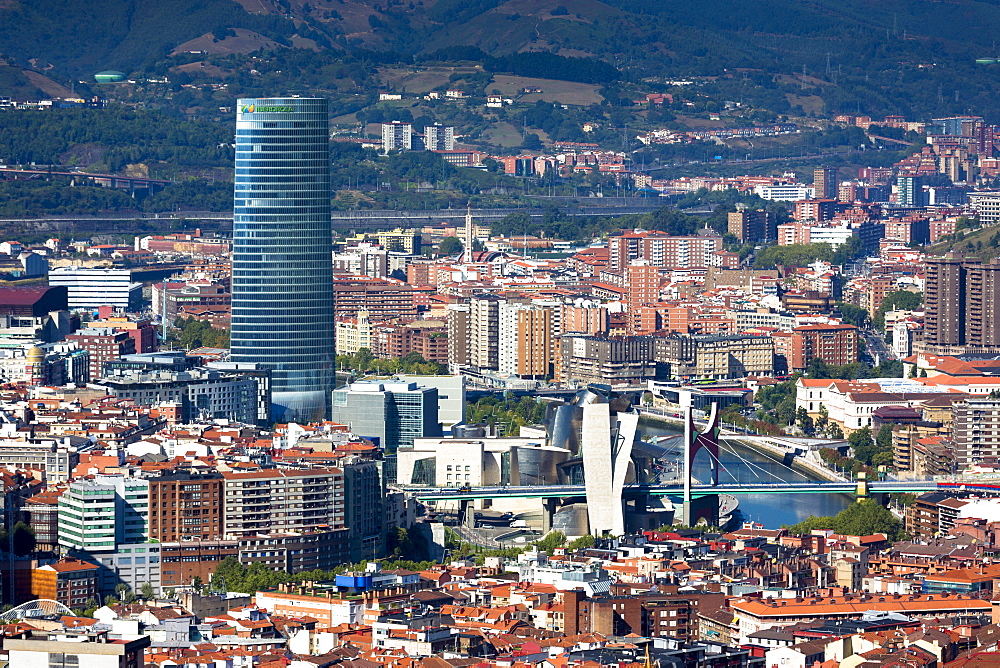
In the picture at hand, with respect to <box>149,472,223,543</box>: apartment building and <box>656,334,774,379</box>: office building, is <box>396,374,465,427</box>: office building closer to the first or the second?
<box>656,334,774,379</box>: office building

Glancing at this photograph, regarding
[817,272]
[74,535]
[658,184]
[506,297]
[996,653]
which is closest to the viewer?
[996,653]

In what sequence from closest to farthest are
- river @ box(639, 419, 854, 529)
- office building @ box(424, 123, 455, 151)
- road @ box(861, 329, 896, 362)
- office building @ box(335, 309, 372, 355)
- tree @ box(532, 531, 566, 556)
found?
tree @ box(532, 531, 566, 556)
river @ box(639, 419, 854, 529)
office building @ box(335, 309, 372, 355)
road @ box(861, 329, 896, 362)
office building @ box(424, 123, 455, 151)

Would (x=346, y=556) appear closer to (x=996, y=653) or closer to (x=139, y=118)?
(x=996, y=653)

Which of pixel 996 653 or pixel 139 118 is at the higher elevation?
pixel 139 118

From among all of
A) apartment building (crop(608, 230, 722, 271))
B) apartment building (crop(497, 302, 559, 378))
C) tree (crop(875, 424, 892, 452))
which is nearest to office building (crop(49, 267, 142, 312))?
apartment building (crop(497, 302, 559, 378))

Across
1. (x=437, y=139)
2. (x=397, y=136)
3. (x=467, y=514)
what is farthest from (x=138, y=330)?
(x=437, y=139)

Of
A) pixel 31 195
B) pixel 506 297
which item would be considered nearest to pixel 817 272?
pixel 506 297

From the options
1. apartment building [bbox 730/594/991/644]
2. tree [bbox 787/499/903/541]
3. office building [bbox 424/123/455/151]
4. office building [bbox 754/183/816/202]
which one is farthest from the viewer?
office building [bbox 424/123/455/151]
